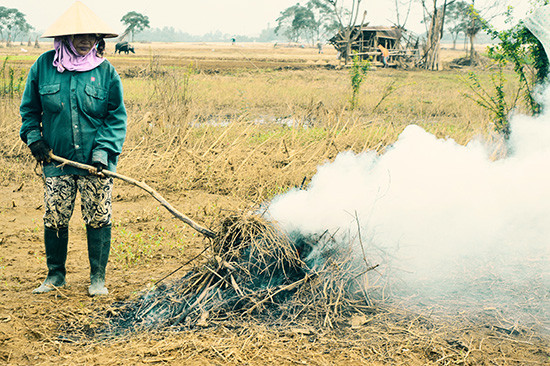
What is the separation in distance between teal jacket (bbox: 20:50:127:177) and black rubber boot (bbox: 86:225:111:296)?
48 centimetres

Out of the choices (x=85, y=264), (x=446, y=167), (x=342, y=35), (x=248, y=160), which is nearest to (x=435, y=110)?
(x=248, y=160)

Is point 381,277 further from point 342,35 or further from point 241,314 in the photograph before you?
point 342,35

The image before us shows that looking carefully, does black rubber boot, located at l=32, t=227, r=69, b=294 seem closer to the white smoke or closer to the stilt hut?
the white smoke

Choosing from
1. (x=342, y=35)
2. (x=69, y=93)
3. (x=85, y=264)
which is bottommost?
(x=85, y=264)

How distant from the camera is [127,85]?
64.3 ft

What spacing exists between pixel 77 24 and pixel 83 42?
0.42 ft

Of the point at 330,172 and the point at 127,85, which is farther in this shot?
the point at 127,85

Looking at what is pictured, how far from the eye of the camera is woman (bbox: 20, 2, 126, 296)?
136 inches

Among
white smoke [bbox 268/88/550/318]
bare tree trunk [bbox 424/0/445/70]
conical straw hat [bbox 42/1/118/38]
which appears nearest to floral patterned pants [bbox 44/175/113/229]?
conical straw hat [bbox 42/1/118/38]

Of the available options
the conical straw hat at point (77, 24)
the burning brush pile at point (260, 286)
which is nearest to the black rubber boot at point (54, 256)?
the burning brush pile at point (260, 286)

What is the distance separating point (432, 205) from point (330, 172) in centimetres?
90

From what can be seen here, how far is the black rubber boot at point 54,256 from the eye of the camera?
3.67 metres

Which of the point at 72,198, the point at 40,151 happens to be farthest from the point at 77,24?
the point at 72,198

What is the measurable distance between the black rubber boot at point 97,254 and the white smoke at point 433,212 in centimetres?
128
